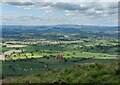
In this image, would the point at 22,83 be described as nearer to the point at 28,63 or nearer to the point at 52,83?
the point at 52,83

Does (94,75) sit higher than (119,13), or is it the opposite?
(119,13)

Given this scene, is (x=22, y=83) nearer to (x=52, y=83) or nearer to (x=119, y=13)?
(x=52, y=83)

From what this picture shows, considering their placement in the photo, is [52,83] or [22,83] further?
[22,83]

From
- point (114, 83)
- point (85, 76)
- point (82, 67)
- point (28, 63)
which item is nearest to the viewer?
point (114, 83)

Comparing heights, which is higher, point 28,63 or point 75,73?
point 75,73

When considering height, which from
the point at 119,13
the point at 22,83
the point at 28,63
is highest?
the point at 119,13

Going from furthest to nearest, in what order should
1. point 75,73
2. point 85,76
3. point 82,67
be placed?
point 82,67 < point 75,73 < point 85,76

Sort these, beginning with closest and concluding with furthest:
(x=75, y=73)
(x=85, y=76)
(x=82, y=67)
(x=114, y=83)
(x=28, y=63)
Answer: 1. (x=114, y=83)
2. (x=85, y=76)
3. (x=75, y=73)
4. (x=82, y=67)
5. (x=28, y=63)

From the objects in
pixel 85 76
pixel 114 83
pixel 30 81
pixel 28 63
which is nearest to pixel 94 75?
pixel 85 76

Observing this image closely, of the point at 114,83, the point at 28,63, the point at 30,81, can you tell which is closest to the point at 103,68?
the point at 114,83

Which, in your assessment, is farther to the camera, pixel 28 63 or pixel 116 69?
pixel 28 63
